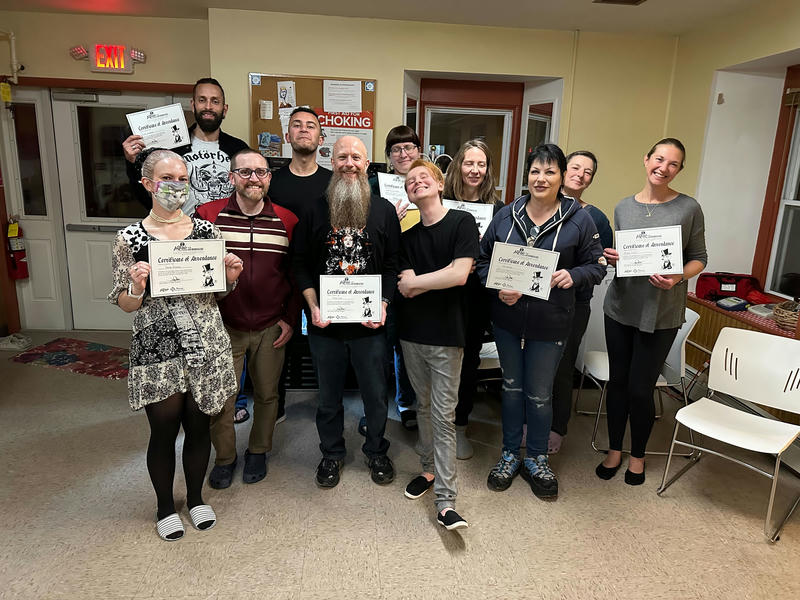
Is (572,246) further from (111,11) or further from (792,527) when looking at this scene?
(111,11)

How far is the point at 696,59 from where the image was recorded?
3.89m

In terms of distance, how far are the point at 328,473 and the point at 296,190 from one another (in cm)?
135

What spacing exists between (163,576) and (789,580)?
2.31 metres

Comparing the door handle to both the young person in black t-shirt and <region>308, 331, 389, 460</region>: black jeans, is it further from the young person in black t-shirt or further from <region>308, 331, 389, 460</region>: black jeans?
the young person in black t-shirt

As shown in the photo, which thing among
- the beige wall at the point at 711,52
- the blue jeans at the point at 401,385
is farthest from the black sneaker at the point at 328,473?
the beige wall at the point at 711,52

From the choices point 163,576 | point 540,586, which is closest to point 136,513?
point 163,576

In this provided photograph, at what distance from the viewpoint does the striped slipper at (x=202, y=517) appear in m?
2.20

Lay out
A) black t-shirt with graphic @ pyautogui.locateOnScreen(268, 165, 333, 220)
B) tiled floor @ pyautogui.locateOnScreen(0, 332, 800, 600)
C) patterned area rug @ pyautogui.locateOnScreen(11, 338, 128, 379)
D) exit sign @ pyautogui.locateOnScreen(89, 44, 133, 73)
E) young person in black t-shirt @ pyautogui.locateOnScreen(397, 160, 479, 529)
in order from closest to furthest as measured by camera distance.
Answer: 1. tiled floor @ pyautogui.locateOnScreen(0, 332, 800, 600)
2. young person in black t-shirt @ pyautogui.locateOnScreen(397, 160, 479, 529)
3. black t-shirt with graphic @ pyautogui.locateOnScreen(268, 165, 333, 220)
4. patterned area rug @ pyautogui.locateOnScreen(11, 338, 128, 379)
5. exit sign @ pyautogui.locateOnScreen(89, 44, 133, 73)

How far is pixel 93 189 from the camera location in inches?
181

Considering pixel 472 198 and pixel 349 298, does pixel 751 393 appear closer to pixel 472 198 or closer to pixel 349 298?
pixel 472 198

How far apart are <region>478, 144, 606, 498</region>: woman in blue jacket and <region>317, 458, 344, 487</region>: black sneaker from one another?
2.83ft

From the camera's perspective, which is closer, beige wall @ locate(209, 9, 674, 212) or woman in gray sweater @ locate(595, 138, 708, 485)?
woman in gray sweater @ locate(595, 138, 708, 485)

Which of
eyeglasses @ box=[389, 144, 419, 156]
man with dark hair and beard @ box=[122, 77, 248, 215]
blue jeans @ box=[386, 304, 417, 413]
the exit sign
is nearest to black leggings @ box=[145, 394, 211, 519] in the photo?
man with dark hair and beard @ box=[122, 77, 248, 215]

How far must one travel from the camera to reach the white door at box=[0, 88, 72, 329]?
14.4ft
